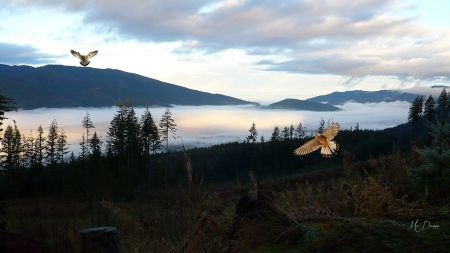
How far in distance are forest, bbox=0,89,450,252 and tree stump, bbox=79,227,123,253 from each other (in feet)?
1.04

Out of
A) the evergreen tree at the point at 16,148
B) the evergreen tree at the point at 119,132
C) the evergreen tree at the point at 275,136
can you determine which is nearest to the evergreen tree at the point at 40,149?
the evergreen tree at the point at 16,148

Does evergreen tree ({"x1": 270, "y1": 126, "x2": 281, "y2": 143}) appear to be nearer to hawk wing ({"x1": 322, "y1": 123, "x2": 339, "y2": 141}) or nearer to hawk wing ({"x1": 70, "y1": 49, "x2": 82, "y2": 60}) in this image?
hawk wing ({"x1": 70, "y1": 49, "x2": 82, "y2": 60})

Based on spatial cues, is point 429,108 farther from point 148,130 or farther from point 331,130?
point 331,130

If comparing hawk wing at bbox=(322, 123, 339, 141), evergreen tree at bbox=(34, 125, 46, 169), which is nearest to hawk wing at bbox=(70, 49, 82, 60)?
hawk wing at bbox=(322, 123, 339, 141)

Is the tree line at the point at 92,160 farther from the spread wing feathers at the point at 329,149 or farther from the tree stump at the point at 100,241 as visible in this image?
the tree stump at the point at 100,241

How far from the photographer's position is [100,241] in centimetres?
444

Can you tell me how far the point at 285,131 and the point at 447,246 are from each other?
230 ft

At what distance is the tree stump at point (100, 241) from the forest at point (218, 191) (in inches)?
12.4

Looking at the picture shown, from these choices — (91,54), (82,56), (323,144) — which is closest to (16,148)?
(91,54)

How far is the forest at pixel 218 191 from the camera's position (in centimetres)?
481

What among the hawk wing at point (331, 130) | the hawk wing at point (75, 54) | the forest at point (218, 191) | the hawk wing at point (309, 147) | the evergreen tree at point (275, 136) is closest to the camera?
the forest at point (218, 191)

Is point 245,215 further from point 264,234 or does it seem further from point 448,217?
point 448,217

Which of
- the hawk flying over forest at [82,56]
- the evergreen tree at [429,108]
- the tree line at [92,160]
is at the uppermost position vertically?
the evergreen tree at [429,108]

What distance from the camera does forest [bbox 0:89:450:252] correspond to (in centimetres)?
481
